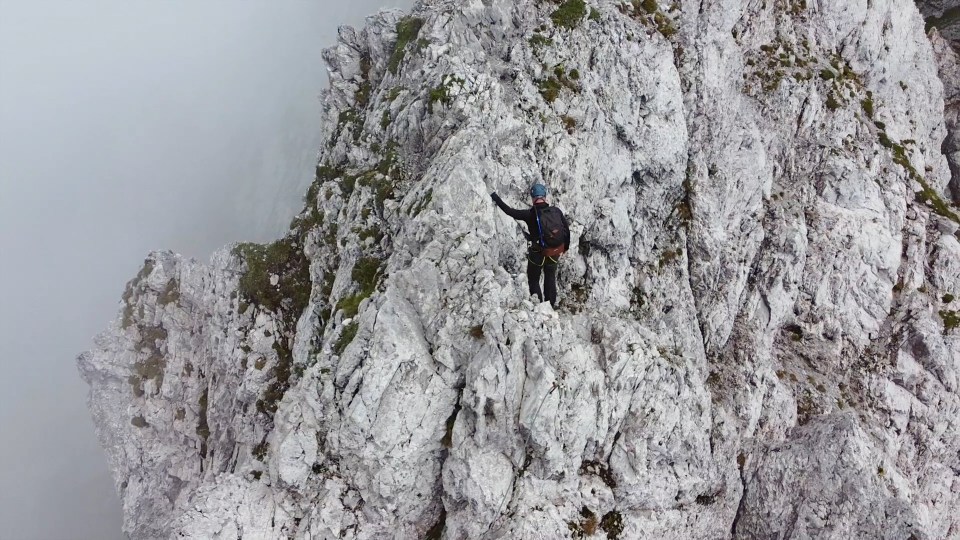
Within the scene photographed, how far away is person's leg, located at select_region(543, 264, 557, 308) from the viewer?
16.9 meters

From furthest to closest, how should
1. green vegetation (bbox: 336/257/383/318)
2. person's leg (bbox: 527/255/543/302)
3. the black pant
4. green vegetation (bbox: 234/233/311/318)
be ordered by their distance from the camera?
green vegetation (bbox: 234/233/311/318)
green vegetation (bbox: 336/257/383/318)
person's leg (bbox: 527/255/543/302)
the black pant

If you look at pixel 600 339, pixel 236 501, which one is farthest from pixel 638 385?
pixel 236 501

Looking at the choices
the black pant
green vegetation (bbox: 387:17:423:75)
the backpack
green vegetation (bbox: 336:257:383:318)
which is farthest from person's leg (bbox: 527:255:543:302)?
green vegetation (bbox: 387:17:423:75)

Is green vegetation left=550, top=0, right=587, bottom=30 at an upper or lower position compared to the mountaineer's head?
upper

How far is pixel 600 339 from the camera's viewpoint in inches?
698

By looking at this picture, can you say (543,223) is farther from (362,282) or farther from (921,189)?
(921,189)

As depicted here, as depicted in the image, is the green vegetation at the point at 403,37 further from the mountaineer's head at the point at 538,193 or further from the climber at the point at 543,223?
the mountaineer's head at the point at 538,193

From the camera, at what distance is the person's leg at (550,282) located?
1692cm

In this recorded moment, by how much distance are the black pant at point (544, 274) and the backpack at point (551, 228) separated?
1037 mm

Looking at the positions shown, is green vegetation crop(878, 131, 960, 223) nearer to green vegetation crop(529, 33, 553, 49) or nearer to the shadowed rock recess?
the shadowed rock recess

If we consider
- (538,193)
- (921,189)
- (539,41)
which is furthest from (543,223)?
(921,189)

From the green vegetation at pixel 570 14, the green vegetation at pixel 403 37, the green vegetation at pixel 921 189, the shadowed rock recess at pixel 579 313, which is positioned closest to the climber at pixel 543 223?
the shadowed rock recess at pixel 579 313

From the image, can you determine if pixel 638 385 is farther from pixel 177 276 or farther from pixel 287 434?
pixel 177 276

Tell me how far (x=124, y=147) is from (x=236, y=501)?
110457 mm
